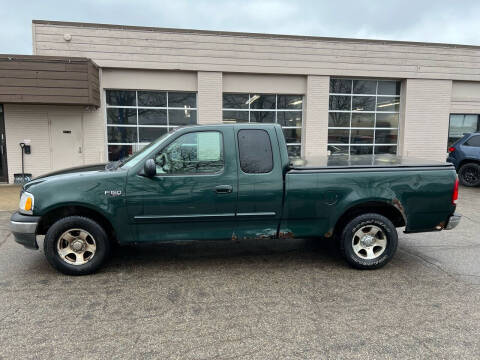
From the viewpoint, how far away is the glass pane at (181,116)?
1254cm

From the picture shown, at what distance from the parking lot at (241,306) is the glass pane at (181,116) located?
8.03 metres

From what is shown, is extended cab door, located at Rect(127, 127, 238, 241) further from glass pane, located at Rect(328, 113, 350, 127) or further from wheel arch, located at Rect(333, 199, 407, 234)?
glass pane, located at Rect(328, 113, 350, 127)

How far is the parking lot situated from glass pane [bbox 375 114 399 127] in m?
9.92

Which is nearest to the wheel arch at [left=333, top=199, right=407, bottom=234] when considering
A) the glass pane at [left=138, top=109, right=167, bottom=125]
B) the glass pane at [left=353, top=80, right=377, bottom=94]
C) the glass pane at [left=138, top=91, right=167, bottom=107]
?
the glass pane at [left=138, top=109, right=167, bottom=125]

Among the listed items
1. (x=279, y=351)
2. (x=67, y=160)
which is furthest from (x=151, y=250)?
(x=67, y=160)

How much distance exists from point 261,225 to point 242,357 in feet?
6.16

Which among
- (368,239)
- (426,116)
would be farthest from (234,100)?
(368,239)

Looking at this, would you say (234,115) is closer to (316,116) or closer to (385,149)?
(316,116)

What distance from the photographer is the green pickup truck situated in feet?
13.4

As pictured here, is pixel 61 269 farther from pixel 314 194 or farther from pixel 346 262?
pixel 346 262

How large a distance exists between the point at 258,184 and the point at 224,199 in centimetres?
46

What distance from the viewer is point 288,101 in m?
13.3

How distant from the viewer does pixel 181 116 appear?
1260 cm

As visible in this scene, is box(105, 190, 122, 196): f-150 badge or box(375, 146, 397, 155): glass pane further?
box(375, 146, 397, 155): glass pane
